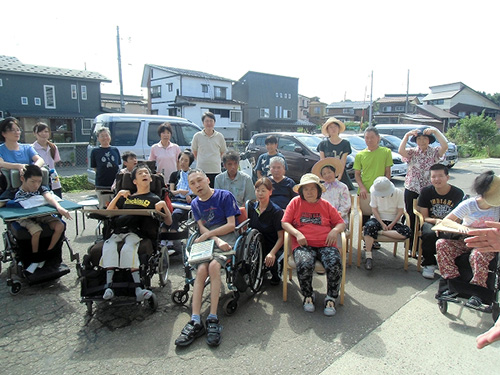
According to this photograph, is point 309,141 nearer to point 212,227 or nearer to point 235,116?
point 212,227

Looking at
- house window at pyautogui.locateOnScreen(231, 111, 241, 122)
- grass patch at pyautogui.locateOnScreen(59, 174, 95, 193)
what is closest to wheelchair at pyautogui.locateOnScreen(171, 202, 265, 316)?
grass patch at pyautogui.locateOnScreen(59, 174, 95, 193)

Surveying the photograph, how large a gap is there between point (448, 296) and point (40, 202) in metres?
4.24

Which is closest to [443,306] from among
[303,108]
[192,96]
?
[192,96]

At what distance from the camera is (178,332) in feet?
9.14

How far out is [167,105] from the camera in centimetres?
3372

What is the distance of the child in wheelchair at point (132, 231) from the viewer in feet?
9.91

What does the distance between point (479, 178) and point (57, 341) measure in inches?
157

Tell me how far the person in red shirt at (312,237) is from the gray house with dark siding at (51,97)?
23800 millimetres

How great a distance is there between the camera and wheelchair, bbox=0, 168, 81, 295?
3.40 m

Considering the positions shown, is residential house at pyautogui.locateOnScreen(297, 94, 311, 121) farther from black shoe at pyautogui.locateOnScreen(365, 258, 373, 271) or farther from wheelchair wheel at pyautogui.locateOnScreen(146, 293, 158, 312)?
wheelchair wheel at pyautogui.locateOnScreen(146, 293, 158, 312)

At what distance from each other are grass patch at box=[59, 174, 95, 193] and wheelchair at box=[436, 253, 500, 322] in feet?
30.8

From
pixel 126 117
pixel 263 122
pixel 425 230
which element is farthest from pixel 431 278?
pixel 263 122

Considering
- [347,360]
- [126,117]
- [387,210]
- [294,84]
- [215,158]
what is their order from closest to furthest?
1. [347,360]
2. [387,210]
3. [215,158]
4. [126,117]
5. [294,84]

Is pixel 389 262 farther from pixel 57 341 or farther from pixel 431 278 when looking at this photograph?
pixel 57 341
